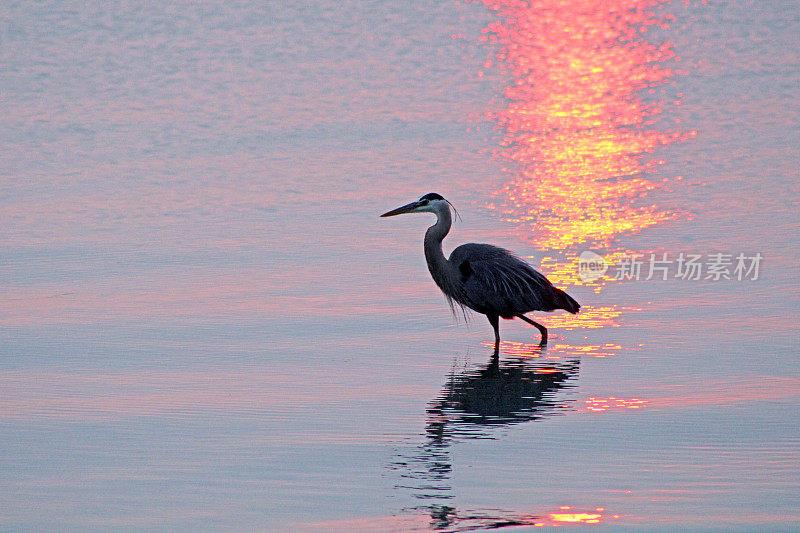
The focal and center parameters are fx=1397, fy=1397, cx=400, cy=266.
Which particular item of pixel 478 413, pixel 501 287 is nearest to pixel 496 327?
pixel 501 287

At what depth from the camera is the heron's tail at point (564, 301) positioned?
36.0ft

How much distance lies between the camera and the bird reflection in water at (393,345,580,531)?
6789 millimetres

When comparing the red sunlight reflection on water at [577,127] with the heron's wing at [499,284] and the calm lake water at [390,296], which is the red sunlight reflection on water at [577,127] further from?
the heron's wing at [499,284]

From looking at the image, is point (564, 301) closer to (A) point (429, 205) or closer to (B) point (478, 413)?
(A) point (429, 205)

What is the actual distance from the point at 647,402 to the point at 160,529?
3.53 meters

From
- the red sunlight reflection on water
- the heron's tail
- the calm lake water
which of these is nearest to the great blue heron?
the heron's tail

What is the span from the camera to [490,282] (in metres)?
11.0

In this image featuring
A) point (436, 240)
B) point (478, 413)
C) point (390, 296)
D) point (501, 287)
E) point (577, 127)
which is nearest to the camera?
point (478, 413)

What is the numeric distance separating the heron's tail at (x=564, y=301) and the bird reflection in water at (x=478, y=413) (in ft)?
1.55

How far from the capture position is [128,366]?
9.84 m

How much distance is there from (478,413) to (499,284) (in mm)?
2328

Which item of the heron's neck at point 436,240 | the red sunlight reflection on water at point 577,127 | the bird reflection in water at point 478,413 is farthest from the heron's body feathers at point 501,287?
the red sunlight reflection on water at point 577,127

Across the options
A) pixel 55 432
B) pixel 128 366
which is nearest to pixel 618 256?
pixel 128 366

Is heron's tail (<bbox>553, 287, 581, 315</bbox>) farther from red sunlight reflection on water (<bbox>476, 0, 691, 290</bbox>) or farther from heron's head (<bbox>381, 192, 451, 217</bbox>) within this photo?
heron's head (<bbox>381, 192, 451, 217</bbox>)
